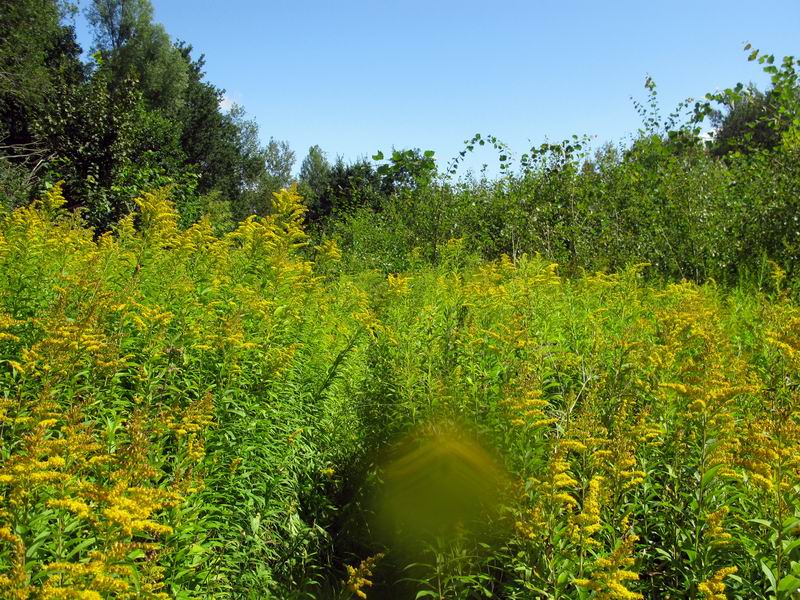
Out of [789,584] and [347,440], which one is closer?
[789,584]

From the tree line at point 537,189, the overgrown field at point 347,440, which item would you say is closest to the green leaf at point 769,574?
the overgrown field at point 347,440

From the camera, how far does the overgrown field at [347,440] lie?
1865 mm

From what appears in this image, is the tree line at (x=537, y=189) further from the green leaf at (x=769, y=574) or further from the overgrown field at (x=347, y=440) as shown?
the green leaf at (x=769, y=574)

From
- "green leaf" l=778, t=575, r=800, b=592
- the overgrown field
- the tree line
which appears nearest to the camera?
"green leaf" l=778, t=575, r=800, b=592

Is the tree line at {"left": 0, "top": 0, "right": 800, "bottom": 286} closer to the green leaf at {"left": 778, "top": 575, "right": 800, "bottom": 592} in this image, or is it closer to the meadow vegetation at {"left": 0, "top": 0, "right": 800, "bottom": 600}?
the meadow vegetation at {"left": 0, "top": 0, "right": 800, "bottom": 600}

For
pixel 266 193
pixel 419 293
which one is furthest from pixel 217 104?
pixel 419 293

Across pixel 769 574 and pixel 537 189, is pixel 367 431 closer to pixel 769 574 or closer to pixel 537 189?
pixel 769 574

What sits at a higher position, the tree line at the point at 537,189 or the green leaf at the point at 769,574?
the tree line at the point at 537,189

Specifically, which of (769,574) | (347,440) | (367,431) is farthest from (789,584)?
(347,440)

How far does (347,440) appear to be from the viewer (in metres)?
3.75

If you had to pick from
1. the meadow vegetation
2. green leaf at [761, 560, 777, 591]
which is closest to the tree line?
the meadow vegetation

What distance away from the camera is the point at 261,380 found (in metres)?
3.20

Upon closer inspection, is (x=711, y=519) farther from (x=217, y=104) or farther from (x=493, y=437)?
(x=217, y=104)

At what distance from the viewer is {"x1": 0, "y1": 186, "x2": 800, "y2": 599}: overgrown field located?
6.12 ft
